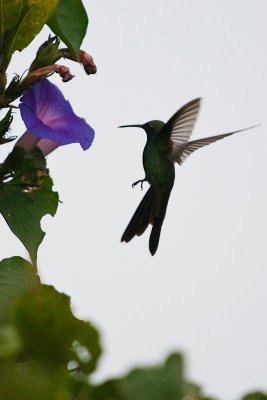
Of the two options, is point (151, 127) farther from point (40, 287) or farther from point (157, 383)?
point (157, 383)

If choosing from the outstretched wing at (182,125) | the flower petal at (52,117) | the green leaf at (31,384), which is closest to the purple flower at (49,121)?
the flower petal at (52,117)

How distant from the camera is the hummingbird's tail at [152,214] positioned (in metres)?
3.65

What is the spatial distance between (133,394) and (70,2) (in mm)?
1730

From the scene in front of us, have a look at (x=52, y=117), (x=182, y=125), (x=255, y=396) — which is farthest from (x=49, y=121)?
(x=255, y=396)

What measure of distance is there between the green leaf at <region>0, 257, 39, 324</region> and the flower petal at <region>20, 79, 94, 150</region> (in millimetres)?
408

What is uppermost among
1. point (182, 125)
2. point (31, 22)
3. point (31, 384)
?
point (31, 22)

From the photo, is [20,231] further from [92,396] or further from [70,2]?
[92,396]

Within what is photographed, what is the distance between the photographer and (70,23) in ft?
7.16

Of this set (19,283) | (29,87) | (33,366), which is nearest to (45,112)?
(29,87)

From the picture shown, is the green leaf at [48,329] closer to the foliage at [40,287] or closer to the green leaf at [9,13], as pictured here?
the foliage at [40,287]

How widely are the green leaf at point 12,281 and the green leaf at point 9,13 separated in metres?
0.53

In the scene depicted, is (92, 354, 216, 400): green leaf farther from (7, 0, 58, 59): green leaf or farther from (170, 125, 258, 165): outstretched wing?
(170, 125, 258, 165): outstretched wing

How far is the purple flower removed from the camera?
2164mm

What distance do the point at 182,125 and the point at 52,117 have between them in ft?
3.78
